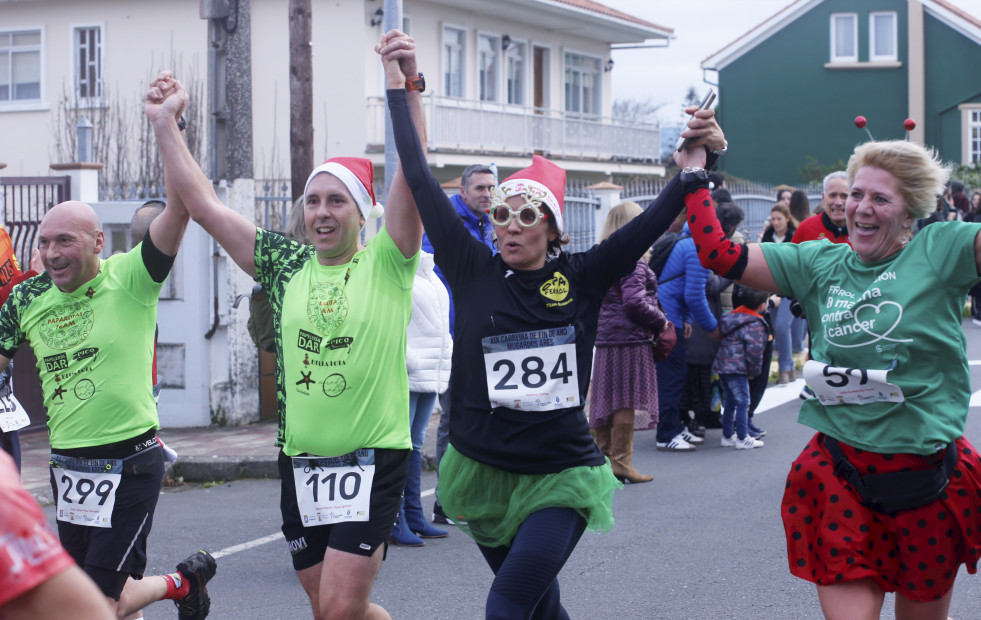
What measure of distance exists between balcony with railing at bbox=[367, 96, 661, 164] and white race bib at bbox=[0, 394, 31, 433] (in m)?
17.4

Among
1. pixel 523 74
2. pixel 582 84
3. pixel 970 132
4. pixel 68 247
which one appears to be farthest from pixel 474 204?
pixel 970 132

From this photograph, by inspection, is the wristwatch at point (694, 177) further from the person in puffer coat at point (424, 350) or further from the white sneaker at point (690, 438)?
the white sneaker at point (690, 438)

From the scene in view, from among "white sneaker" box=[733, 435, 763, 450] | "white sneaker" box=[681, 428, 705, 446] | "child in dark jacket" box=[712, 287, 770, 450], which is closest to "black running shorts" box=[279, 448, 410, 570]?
"child in dark jacket" box=[712, 287, 770, 450]

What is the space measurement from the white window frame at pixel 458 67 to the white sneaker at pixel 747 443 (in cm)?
1677

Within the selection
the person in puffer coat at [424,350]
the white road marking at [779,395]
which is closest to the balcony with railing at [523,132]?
the white road marking at [779,395]

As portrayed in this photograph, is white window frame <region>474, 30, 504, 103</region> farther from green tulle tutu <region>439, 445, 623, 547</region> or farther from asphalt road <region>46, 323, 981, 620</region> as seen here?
green tulle tutu <region>439, 445, 623, 547</region>

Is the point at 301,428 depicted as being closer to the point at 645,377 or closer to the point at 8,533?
the point at 8,533

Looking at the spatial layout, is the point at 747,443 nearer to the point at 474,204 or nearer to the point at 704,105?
the point at 474,204

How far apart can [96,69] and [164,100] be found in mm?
22060

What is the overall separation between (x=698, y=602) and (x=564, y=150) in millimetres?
22769

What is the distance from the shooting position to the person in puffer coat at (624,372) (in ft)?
26.4

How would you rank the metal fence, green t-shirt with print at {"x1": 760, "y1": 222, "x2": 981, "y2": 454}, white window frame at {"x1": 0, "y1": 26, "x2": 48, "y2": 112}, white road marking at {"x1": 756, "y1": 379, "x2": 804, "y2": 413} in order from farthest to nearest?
1. white window frame at {"x1": 0, "y1": 26, "x2": 48, "y2": 112}
2. white road marking at {"x1": 756, "y1": 379, "x2": 804, "y2": 413}
3. the metal fence
4. green t-shirt with print at {"x1": 760, "y1": 222, "x2": 981, "y2": 454}

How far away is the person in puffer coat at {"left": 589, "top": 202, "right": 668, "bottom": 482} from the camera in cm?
804

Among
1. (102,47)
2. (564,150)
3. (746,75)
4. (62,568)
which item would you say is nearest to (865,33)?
(746,75)
